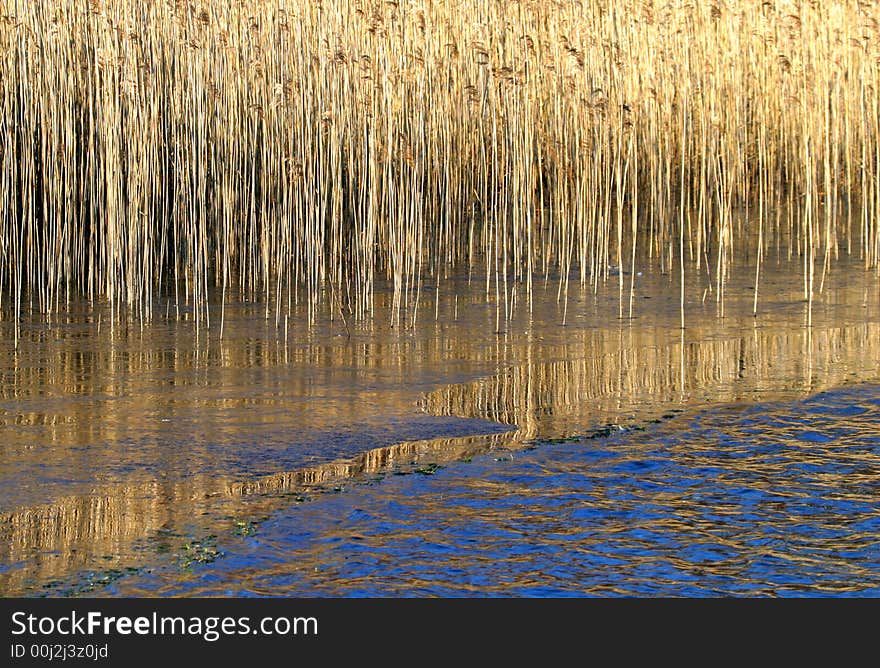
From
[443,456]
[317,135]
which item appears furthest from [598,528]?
[317,135]

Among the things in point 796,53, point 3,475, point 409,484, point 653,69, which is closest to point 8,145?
point 3,475

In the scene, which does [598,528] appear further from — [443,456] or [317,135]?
[317,135]

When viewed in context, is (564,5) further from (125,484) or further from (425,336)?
(125,484)

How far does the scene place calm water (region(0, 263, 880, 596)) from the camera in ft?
10.5

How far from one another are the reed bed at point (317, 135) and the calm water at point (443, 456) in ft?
1.99

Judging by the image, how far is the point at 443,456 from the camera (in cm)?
421

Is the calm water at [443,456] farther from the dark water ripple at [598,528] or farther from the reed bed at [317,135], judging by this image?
the reed bed at [317,135]

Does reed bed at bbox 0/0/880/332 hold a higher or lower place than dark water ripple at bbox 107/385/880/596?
higher

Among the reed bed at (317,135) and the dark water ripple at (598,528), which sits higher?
the reed bed at (317,135)

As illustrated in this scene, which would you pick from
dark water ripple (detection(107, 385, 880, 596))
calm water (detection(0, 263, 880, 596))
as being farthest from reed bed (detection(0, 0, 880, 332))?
dark water ripple (detection(107, 385, 880, 596))

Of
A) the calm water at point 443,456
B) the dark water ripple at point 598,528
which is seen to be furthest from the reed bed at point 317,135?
the dark water ripple at point 598,528

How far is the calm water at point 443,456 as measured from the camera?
3.20 meters

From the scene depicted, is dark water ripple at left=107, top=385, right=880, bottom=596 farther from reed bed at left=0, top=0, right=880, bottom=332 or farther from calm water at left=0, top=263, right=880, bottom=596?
reed bed at left=0, top=0, right=880, bottom=332

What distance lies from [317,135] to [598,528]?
4167 mm
